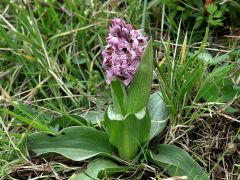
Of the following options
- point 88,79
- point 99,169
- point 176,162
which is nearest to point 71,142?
point 99,169

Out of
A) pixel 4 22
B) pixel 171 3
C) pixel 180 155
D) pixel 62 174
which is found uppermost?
pixel 171 3

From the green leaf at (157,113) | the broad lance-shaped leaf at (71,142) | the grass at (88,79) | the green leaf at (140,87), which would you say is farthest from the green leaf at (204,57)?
the broad lance-shaped leaf at (71,142)

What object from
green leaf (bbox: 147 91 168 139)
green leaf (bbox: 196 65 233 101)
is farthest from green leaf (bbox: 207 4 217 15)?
green leaf (bbox: 147 91 168 139)

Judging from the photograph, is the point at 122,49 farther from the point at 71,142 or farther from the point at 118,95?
the point at 71,142

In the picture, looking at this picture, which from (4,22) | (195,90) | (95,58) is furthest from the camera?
(4,22)

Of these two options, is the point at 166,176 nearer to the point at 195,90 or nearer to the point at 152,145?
the point at 152,145

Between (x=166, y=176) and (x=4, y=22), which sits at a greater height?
(x=4, y=22)

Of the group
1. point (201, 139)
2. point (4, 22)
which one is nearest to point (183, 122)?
point (201, 139)

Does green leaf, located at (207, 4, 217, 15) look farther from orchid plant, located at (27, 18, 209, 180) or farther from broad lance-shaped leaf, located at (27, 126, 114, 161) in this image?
broad lance-shaped leaf, located at (27, 126, 114, 161)

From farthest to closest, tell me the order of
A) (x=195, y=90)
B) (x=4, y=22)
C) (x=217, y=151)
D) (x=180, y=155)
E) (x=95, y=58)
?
(x=4, y=22) → (x=95, y=58) → (x=195, y=90) → (x=217, y=151) → (x=180, y=155)
